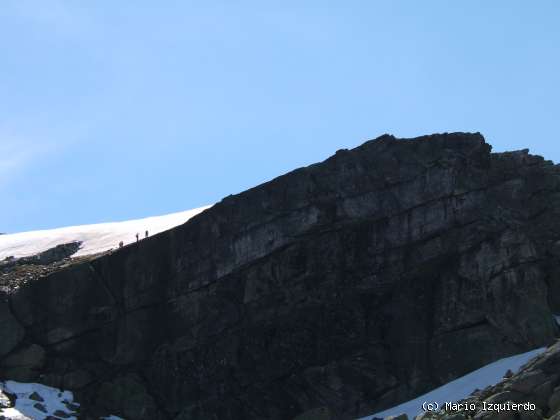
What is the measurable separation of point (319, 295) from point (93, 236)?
29347 millimetres

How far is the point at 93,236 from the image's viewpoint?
84062 mm

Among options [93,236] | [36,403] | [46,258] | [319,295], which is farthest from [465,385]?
[93,236]

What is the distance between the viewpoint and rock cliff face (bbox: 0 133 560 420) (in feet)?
191

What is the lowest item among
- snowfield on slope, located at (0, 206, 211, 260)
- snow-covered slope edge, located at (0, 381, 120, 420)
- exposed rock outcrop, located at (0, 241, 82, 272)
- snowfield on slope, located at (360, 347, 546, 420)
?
snowfield on slope, located at (360, 347, 546, 420)

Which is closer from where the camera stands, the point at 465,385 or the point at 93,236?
the point at 465,385

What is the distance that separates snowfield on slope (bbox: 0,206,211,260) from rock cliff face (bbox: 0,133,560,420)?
13288mm

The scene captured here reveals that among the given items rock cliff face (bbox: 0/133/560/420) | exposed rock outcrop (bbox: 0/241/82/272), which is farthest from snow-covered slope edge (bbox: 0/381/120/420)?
exposed rock outcrop (bbox: 0/241/82/272)

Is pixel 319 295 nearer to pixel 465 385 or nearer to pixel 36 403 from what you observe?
pixel 465 385

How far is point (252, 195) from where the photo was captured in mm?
64625

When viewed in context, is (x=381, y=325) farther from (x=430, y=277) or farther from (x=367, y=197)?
(x=367, y=197)

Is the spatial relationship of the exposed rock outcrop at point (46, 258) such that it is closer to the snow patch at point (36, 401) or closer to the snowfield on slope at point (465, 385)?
the snow patch at point (36, 401)

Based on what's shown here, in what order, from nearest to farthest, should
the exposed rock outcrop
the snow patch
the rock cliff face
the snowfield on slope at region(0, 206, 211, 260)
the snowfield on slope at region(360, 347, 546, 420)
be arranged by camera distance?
1. the snowfield on slope at region(360, 347, 546, 420)
2. the snow patch
3. the rock cliff face
4. the exposed rock outcrop
5. the snowfield on slope at region(0, 206, 211, 260)

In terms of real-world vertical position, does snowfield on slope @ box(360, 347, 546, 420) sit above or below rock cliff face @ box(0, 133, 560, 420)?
below

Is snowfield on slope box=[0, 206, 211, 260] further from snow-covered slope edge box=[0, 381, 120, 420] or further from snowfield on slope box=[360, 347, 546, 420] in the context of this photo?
snowfield on slope box=[360, 347, 546, 420]
